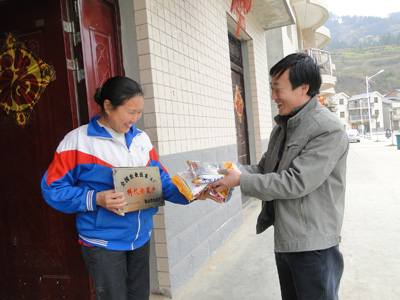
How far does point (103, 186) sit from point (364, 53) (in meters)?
157

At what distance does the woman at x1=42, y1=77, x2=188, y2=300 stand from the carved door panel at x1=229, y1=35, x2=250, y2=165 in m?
4.79

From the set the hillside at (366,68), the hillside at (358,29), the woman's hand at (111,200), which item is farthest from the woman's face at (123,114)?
the hillside at (358,29)

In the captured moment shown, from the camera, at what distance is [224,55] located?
5.17m

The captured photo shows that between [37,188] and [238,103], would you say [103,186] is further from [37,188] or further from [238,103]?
[238,103]

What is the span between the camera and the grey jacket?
67.9 inches

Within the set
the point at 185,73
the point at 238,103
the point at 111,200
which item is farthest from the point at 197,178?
the point at 238,103

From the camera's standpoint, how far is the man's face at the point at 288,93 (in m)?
1.88

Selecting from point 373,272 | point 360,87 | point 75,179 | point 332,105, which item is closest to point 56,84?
point 75,179

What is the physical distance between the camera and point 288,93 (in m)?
1.89

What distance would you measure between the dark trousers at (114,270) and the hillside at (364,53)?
118027 millimetres

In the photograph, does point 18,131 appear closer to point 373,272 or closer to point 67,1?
point 67,1

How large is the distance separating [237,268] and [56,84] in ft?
9.08

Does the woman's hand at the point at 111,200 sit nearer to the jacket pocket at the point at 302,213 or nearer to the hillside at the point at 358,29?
the jacket pocket at the point at 302,213

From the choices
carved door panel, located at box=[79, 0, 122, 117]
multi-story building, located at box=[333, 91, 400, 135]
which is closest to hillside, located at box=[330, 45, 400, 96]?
multi-story building, located at box=[333, 91, 400, 135]
